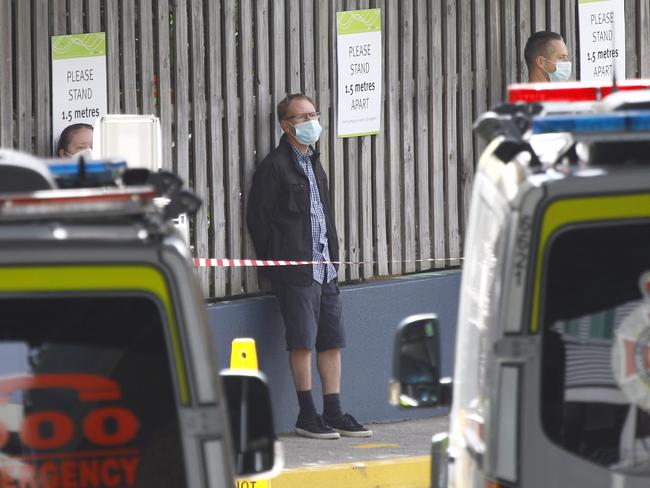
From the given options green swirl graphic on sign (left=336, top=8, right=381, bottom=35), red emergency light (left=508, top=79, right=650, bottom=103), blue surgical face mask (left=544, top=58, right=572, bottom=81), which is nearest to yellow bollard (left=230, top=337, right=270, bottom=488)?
green swirl graphic on sign (left=336, top=8, right=381, bottom=35)

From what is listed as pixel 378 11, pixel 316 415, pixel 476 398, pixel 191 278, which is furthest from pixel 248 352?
pixel 191 278

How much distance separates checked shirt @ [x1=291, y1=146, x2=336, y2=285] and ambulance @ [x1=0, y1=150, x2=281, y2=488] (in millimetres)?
7672

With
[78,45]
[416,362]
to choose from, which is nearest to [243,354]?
[78,45]

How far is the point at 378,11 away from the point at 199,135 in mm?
1796

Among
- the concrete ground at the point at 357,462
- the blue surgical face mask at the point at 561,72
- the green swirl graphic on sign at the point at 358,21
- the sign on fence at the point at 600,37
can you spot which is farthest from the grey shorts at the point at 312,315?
the sign on fence at the point at 600,37

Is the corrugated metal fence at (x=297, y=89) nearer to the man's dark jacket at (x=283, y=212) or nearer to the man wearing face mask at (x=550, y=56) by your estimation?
the man's dark jacket at (x=283, y=212)

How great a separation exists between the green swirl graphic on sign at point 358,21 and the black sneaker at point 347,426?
8.83 ft

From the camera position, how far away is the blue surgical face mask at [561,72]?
483 inches

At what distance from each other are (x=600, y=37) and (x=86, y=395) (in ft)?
34.0

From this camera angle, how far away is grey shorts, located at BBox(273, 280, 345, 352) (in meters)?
11.6

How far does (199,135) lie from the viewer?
11.6m

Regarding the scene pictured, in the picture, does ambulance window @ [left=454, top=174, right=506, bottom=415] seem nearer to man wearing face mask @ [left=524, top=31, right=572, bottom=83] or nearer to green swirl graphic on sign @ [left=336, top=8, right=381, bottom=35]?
man wearing face mask @ [left=524, top=31, right=572, bottom=83]

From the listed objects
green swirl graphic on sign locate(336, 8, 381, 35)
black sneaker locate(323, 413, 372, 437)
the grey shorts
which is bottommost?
black sneaker locate(323, 413, 372, 437)

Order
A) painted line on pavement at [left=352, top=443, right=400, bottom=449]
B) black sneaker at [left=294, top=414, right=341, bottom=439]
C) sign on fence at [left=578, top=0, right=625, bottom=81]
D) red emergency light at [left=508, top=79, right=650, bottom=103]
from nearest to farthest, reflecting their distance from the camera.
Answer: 1. red emergency light at [left=508, top=79, right=650, bottom=103]
2. painted line on pavement at [left=352, top=443, right=400, bottom=449]
3. black sneaker at [left=294, top=414, right=341, bottom=439]
4. sign on fence at [left=578, top=0, right=625, bottom=81]
